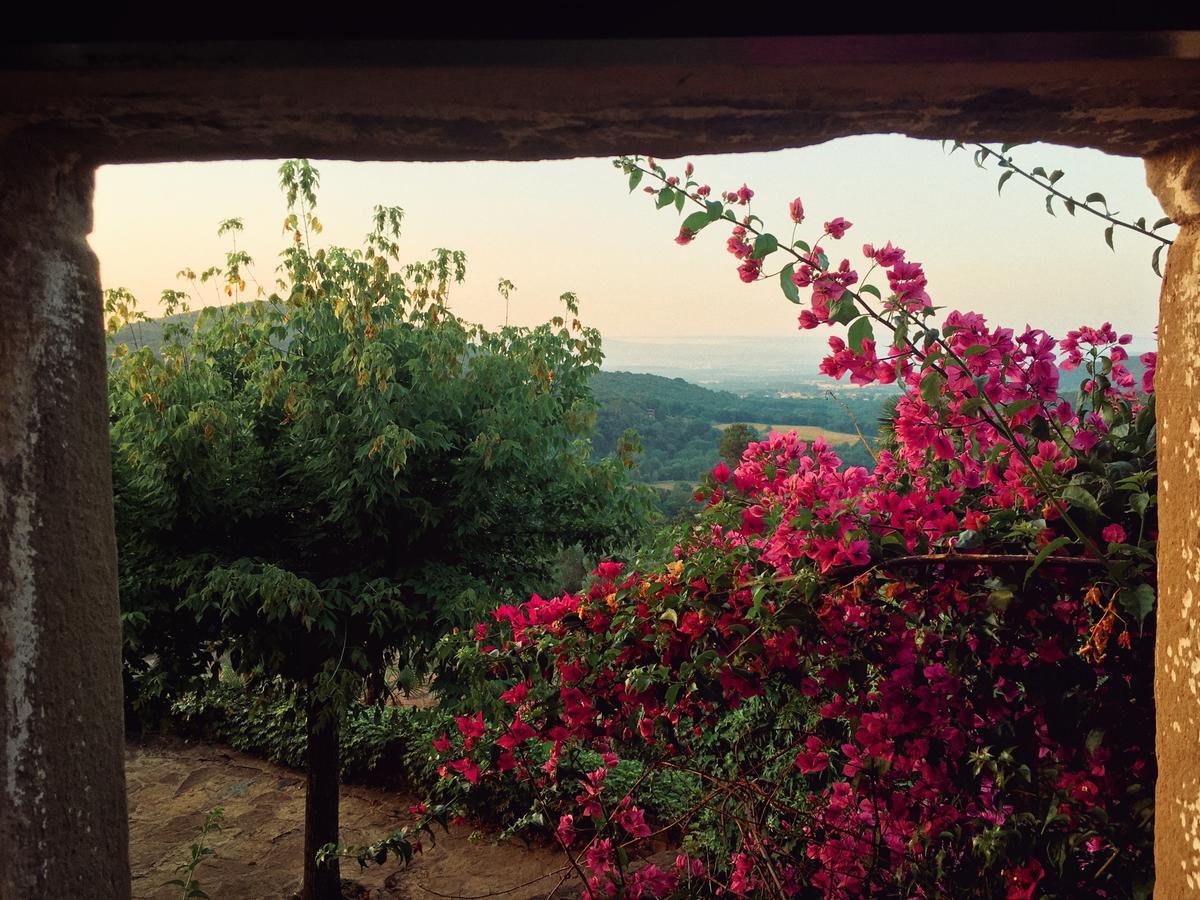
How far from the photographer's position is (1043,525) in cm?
184

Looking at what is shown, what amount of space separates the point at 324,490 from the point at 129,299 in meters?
1.77

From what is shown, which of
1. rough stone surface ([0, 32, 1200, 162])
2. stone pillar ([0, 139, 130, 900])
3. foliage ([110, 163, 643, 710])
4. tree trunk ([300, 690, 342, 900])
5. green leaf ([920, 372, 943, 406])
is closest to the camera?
rough stone surface ([0, 32, 1200, 162])

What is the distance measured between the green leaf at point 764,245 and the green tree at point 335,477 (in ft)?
10.5

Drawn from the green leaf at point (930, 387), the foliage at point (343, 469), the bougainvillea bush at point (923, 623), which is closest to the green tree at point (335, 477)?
the foliage at point (343, 469)

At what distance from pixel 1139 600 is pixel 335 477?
4.84 meters

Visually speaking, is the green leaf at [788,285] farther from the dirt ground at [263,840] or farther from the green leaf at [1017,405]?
the dirt ground at [263,840]

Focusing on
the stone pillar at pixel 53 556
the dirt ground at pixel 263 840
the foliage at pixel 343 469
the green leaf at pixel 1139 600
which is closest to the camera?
the stone pillar at pixel 53 556

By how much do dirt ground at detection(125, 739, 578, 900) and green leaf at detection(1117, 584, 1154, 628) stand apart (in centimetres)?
472

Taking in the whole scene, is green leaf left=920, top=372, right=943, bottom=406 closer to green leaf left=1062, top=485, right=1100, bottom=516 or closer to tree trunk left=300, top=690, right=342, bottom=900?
green leaf left=1062, top=485, right=1100, bottom=516

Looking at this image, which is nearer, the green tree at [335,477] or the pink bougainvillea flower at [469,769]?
the pink bougainvillea flower at [469,769]

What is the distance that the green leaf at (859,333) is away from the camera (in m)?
1.78

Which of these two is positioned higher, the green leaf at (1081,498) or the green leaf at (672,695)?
the green leaf at (1081,498)

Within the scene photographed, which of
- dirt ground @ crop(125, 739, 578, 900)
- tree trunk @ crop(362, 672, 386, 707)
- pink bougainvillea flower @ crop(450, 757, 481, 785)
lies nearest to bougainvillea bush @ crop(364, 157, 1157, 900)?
pink bougainvillea flower @ crop(450, 757, 481, 785)

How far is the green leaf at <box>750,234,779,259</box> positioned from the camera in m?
1.89
